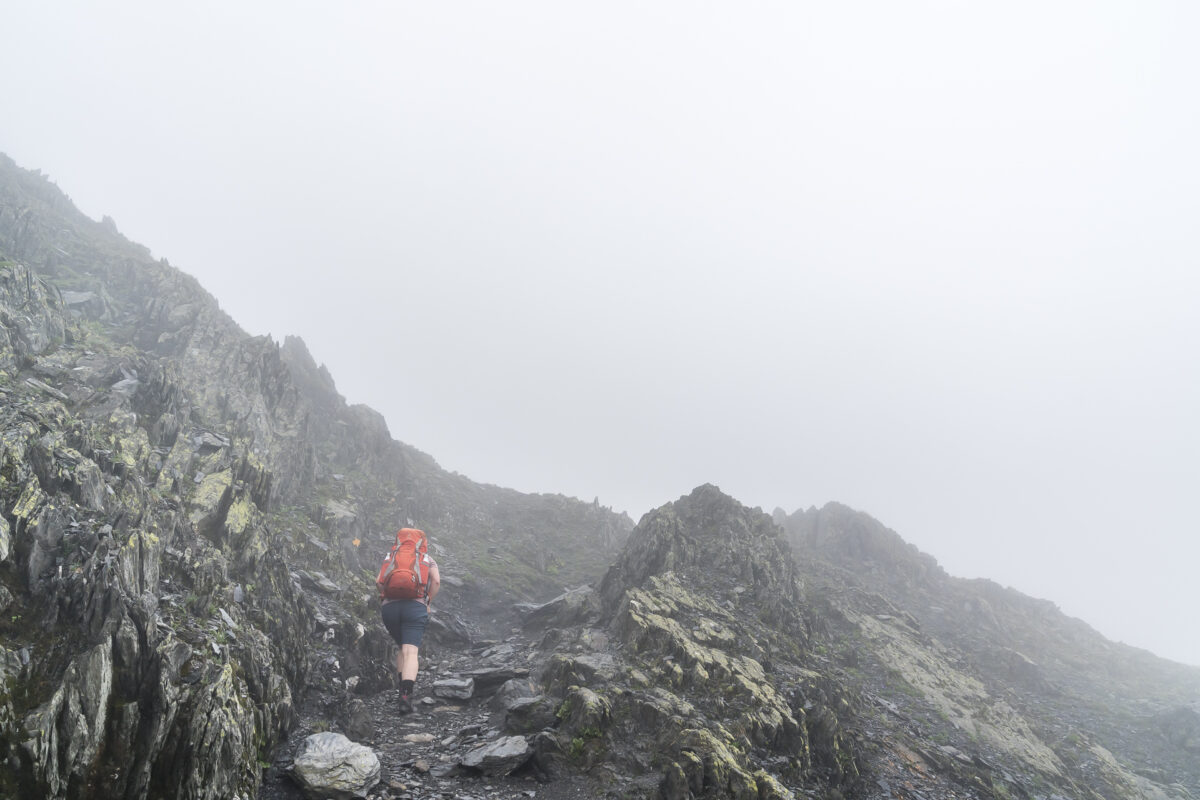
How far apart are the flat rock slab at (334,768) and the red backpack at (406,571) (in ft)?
13.7

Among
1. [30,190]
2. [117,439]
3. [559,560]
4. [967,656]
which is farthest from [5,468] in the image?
[30,190]

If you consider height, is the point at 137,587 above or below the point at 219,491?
below

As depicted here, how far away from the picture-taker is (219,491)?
17.8 m

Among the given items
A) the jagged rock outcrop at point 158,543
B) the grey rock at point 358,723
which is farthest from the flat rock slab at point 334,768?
the grey rock at point 358,723

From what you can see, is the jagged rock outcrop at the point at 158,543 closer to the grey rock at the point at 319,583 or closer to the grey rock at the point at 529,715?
the grey rock at the point at 319,583

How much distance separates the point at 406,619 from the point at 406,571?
4.36ft

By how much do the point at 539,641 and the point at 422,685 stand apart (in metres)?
6.45

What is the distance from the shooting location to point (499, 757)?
38.1 ft

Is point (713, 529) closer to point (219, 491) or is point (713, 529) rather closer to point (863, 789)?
point (863, 789)

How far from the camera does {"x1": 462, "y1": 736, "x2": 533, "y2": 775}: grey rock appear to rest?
11375mm

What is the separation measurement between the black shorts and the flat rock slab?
3.66 m

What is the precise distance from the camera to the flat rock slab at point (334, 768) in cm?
958

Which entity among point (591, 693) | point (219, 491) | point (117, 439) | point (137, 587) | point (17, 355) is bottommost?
point (591, 693)

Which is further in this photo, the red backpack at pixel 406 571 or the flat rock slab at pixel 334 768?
the red backpack at pixel 406 571
